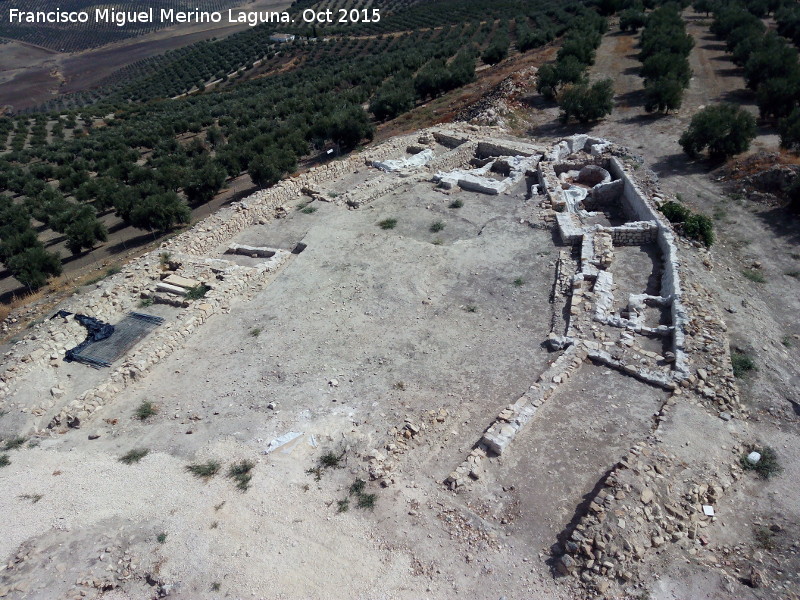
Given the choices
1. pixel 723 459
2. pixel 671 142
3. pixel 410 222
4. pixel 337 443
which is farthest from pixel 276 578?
pixel 671 142

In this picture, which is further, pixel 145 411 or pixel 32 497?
pixel 145 411

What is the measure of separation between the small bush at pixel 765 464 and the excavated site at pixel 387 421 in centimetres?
32

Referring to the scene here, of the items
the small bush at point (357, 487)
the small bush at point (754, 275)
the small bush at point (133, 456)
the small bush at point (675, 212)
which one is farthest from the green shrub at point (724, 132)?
the small bush at point (133, 456)

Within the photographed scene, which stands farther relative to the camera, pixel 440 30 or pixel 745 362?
pixel 440 30

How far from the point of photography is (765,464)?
399 inches

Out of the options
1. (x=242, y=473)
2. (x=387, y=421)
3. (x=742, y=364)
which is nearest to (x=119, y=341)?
(x=242, y=473)

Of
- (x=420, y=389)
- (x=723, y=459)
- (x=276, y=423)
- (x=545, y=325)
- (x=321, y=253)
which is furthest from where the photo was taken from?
(x=321, y=253)

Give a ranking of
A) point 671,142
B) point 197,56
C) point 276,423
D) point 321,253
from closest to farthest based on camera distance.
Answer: point 276,423
point 321,253
point 671,142
point 197,56

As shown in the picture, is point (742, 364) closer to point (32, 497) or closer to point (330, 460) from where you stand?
point (330, 460)

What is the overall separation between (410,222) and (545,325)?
25.1ft

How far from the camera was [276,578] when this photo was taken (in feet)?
27.2

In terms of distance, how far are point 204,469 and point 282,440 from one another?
1572mm

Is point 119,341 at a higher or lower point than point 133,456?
lower

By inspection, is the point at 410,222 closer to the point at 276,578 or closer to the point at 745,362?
the point at 745,362
